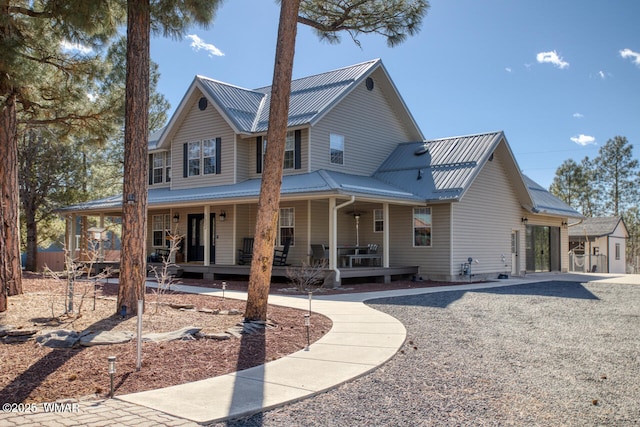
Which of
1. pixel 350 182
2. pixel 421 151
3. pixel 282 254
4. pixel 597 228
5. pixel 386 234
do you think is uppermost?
pixel 421 151

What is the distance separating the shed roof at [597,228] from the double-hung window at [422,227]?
20271mm

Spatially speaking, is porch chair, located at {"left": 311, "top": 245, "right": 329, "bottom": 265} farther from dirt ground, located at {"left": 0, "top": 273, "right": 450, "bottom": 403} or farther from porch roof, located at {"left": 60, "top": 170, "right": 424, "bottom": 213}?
dirt ground, located at {"left": 0, "top": 273, "right": 450, "bottom": 403}

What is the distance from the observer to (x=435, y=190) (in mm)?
18797

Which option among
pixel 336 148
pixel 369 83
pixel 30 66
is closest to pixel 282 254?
pixel 336 148

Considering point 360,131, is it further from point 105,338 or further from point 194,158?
point 105,338

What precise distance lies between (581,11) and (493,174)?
244 inches

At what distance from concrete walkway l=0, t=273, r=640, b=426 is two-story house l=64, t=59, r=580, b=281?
28.4ft

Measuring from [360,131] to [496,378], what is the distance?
51.3ft

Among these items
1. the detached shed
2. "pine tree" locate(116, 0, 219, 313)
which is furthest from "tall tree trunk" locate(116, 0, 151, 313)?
the detached shed

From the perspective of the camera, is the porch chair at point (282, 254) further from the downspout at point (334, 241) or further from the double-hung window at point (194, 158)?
the double-hung window at point (194, 158)

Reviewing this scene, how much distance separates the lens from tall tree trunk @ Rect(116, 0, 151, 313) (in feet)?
29.6

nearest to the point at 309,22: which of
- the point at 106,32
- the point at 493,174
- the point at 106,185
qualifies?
the point at 106,32

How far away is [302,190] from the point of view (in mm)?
16172

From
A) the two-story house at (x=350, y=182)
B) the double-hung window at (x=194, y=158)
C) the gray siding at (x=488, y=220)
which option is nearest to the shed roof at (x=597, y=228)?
the two-story house at (x=350, y=182)
